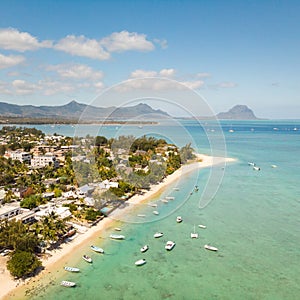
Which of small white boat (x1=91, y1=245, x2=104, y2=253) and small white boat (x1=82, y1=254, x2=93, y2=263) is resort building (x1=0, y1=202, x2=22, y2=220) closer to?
small white boat (x1=91, y1=245, x2=104, y2=253)

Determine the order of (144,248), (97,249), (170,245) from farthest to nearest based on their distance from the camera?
Result: (170,245), (144,248), (97,249)

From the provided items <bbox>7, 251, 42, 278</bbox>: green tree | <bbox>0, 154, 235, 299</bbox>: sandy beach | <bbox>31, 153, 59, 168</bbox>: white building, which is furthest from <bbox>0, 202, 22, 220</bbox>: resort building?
<bbox>31, 153, 59, 168</bbox>: white building

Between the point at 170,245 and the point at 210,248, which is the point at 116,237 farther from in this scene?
the point at 210,248

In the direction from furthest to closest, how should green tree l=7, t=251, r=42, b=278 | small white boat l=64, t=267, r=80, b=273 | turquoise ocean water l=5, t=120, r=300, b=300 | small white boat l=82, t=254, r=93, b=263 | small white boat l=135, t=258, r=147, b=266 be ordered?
small white boat l=82, t=254, r=93, b=263
small white boat l=135, t=258, r=147, b=266
small white boat l=64, t=267, r=80, b=273
green tree l=7, t=251, r=42, b=278
turquoise ocean water l=5, t=120, r=300, b=300

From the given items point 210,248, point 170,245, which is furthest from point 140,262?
point 210,248

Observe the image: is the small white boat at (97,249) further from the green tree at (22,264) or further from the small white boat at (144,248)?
the green tree at (22,264)

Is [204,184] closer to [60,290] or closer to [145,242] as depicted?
[145,242]

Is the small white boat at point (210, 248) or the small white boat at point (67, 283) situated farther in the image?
the small white boat at point (210, 248)

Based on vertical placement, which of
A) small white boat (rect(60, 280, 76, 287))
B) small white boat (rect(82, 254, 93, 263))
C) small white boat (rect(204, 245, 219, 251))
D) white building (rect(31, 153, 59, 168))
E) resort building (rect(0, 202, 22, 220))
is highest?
white building (rect(31, 153, 59, 168))

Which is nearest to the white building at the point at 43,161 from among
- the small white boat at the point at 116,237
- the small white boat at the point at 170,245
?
the small white boat at the point at 116,237

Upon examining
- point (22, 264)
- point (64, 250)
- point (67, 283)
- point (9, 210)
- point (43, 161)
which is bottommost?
point (67, 283)

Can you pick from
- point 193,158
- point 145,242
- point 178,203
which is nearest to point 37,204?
point 145,242
